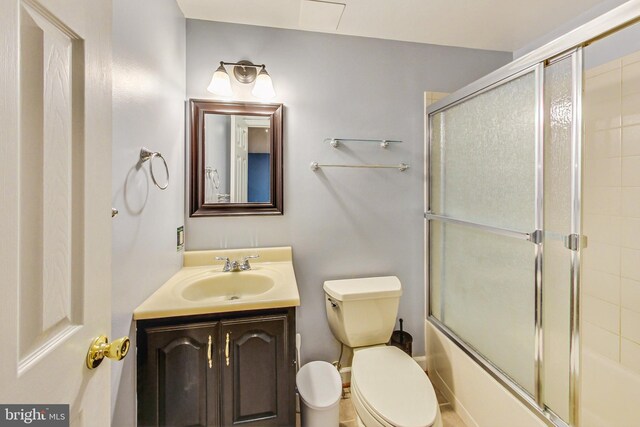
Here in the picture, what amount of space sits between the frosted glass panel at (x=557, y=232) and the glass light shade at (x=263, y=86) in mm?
1285

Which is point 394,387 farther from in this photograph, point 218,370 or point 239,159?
point 239,159

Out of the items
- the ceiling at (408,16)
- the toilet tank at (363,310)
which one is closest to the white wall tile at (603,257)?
the toilet tank at (363,310)

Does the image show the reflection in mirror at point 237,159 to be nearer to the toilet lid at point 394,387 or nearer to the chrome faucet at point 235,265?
the chrome faucet at point 235,265

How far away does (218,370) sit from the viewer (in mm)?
1111

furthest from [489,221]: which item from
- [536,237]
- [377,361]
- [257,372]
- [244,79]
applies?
[244,79]

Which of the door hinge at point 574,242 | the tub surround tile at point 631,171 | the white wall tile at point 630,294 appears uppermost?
the tub surround tile at point 631,171

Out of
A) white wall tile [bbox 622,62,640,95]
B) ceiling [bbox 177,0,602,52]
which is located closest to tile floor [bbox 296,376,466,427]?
white wall tile [bbox 622,62,640,95]

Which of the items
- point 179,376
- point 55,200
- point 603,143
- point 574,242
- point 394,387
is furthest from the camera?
point 603,143

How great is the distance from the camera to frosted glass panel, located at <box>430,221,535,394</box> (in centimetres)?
121

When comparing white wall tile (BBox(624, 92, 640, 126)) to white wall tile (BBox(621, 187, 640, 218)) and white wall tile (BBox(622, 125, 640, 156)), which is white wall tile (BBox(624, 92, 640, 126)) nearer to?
white wall tile (BBox(622, 125, 640, 156))

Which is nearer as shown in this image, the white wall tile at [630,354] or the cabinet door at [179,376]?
the cabinet door at [179,376]

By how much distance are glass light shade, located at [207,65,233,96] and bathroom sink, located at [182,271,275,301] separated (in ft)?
3.32

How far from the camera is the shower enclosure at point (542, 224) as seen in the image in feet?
3.30

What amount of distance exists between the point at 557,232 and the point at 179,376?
5.15 feet
